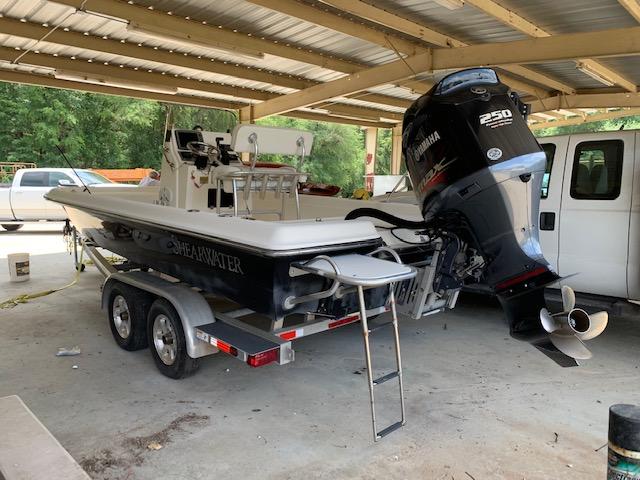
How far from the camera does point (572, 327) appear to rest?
2891 millimetres

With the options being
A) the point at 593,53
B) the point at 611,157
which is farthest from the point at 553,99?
the point at 611,157

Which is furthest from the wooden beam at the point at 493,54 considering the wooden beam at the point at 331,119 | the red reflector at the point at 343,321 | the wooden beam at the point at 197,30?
the red reflector at the point at 343,321

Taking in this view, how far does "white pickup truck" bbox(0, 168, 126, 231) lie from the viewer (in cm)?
1159

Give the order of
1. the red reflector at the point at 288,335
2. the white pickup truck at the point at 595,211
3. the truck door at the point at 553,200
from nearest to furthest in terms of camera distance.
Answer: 1. the red reflector at the point at 288,335
2. the white pickup truck at the point at 595,211
3. the truck door at the point at 553,200

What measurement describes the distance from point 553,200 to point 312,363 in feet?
8.57

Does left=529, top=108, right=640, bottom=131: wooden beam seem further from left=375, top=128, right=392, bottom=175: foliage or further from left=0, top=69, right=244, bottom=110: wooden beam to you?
left=375, top=128, right=392, bottom=175: foliage

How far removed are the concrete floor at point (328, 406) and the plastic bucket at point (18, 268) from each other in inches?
76.2

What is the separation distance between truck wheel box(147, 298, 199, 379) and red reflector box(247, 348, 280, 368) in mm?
774

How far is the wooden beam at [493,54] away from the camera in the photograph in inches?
247

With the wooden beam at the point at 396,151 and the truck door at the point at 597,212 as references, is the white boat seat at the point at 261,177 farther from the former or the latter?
the wooden beam at the point at 396,151

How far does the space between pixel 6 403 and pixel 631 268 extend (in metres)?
4.56

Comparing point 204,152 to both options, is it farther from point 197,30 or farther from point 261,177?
point 197,30

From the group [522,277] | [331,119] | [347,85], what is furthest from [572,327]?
[331,119]

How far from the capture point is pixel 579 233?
178 inches
